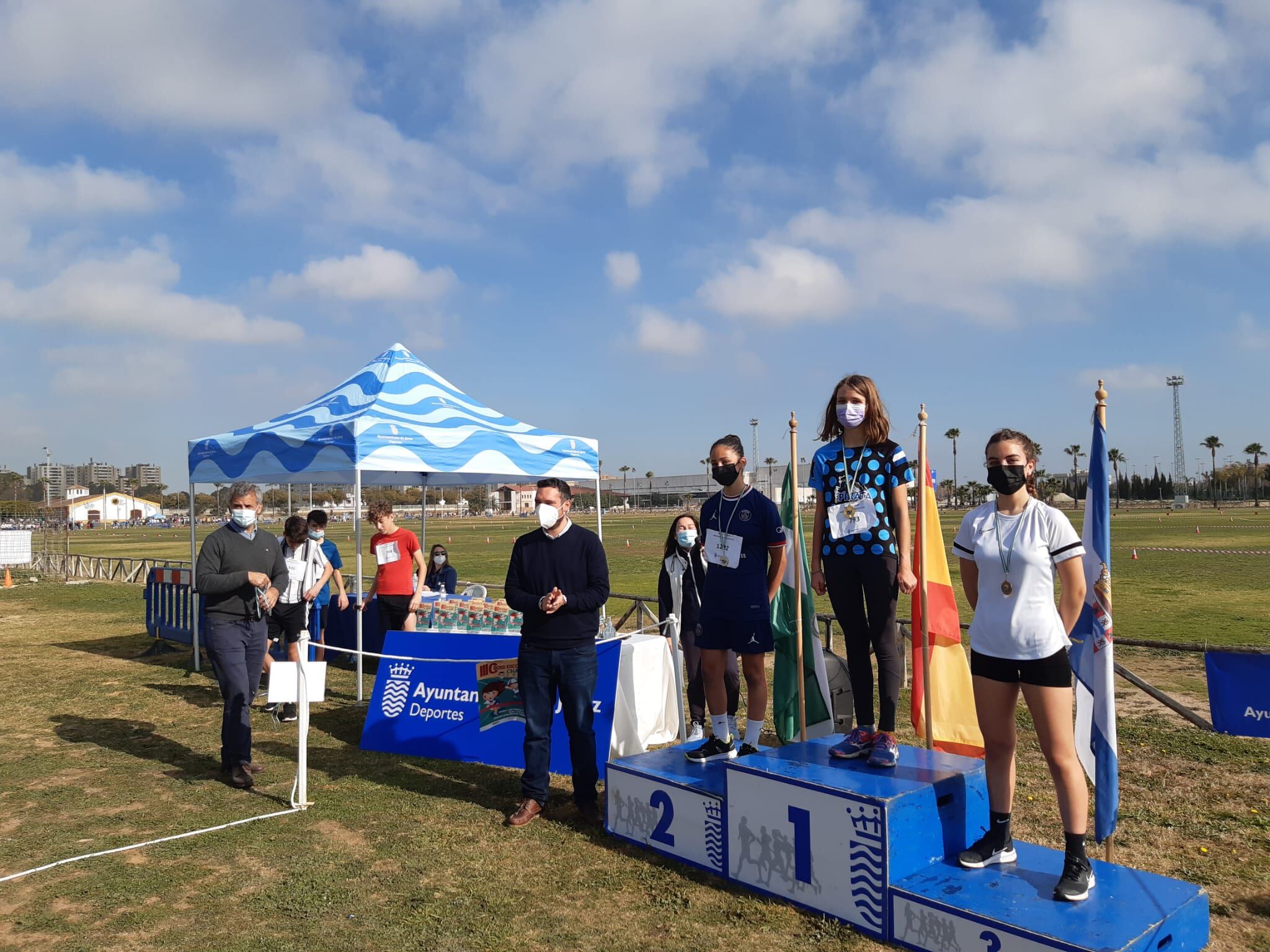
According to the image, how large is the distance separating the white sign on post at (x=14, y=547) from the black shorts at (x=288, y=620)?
81.9ft

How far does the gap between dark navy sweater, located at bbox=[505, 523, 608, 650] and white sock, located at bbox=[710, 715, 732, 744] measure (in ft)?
2.93

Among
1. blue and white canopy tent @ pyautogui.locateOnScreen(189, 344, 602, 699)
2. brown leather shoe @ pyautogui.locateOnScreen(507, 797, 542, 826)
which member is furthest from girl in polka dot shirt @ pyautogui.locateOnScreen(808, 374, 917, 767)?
blue and white canopy tent @ pyautogui.locateOnScreen(189, 344, 602, 699)

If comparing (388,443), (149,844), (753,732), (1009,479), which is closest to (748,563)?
(753,732)

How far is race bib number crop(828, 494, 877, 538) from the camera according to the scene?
4.27 meters

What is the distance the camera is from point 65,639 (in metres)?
13.6

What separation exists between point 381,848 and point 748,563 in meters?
2.59

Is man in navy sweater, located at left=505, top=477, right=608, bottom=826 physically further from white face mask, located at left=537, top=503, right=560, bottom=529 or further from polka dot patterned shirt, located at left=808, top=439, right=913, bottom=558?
polka dot patterned shirt, located at left=808, top=439, right=913, bottom=558

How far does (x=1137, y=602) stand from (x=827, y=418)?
14216mm

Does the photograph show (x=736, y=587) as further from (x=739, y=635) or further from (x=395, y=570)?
(x=395, y=570)

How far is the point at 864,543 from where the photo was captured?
171 inches

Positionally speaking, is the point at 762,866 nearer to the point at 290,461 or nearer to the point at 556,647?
the point at 556,647

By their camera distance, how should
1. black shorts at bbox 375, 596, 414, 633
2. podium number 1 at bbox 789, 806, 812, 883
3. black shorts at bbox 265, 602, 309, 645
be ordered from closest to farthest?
podium number 1 at bbox 789, 806, 812, 883
black shorts at bbox 265, 602, 309, 645
black shorts at bbox 375, 596, 414, 633

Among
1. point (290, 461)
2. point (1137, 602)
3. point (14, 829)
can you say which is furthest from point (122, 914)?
point (1137, 602)

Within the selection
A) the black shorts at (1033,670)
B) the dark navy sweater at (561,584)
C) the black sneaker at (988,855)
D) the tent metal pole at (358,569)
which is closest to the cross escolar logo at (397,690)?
the tent metal pole at (358,569)
